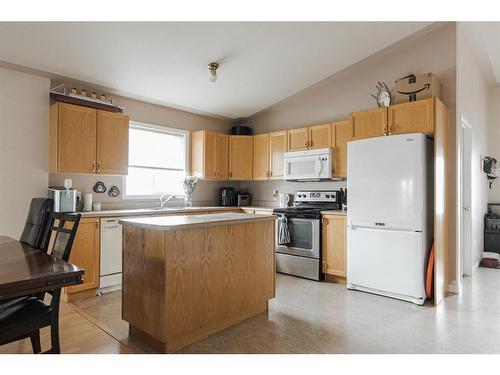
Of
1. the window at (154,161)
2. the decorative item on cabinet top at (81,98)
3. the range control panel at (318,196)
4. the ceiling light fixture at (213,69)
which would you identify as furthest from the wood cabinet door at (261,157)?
the decorative item on cabinet top at (81,98)

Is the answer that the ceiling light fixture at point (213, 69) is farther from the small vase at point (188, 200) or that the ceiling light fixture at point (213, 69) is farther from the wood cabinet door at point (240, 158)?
the small vase at point (188, 200)

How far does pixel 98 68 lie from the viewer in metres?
3.64

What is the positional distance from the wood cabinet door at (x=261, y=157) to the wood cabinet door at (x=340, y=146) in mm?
1205

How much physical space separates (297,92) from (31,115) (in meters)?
3.59

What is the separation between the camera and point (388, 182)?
3453 millimetres

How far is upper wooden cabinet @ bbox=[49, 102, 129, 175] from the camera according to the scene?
11.8ft

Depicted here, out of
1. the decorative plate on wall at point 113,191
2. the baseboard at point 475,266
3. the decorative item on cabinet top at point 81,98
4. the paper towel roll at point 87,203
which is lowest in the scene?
the baseboard at point 475,266

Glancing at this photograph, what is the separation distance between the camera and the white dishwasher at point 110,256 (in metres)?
3.62

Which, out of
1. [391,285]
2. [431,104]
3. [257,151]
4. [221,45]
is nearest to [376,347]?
[391,285]

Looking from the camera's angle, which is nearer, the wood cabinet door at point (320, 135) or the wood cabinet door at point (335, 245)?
the wood cabinet door at point (335, 245)

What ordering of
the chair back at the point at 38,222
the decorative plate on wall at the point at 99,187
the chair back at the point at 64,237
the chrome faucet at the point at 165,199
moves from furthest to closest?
the chrome faucet at the point at 165,199
the decorative plate on wall at the point at 99,187
the chair back at the point at 38,222
the chair back at the point at 64,237

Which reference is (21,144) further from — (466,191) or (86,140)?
(466,191)
